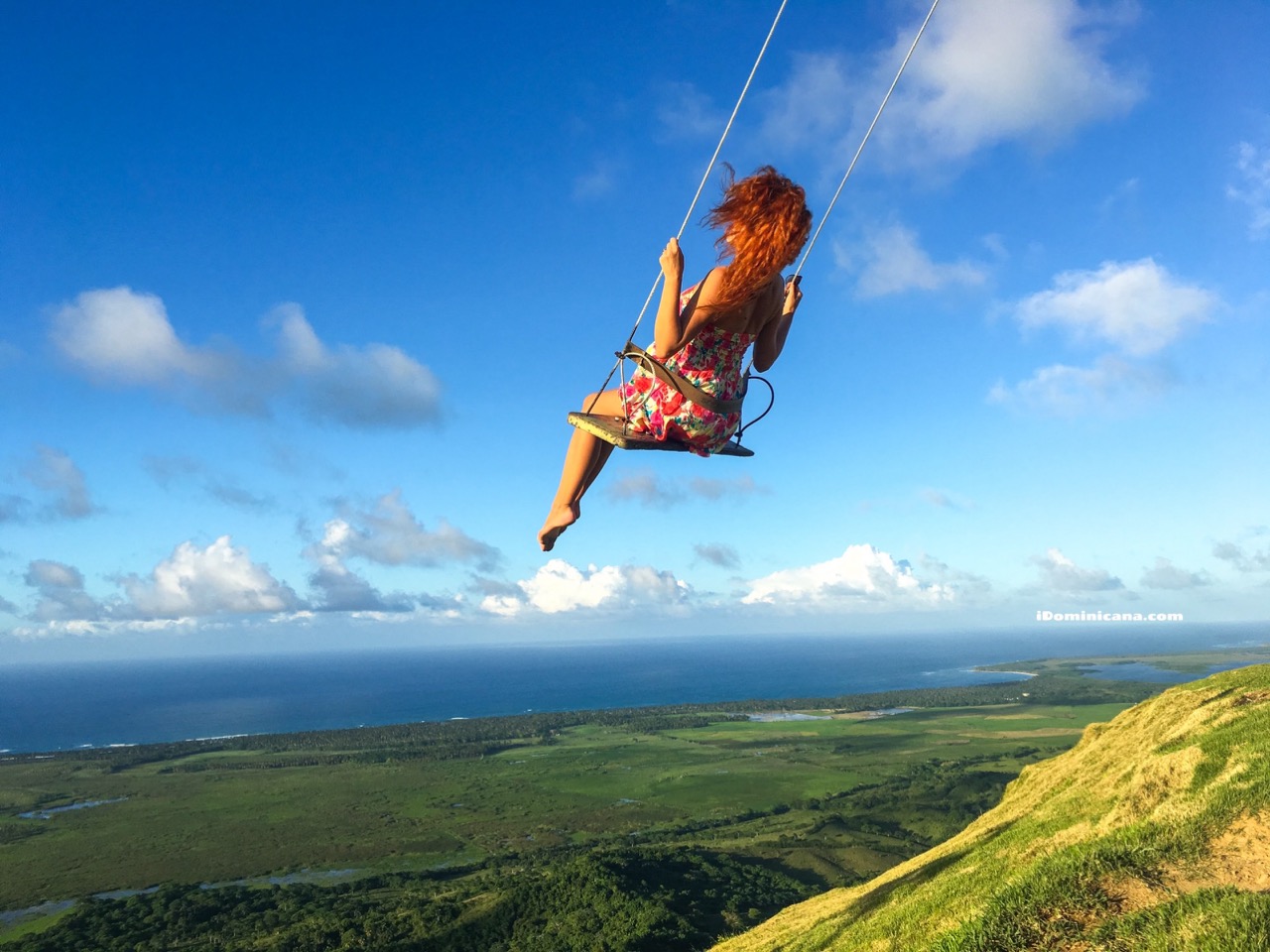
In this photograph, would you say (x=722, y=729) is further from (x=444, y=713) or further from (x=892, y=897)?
(x=892, y=897)

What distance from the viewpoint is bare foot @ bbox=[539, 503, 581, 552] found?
15.0 ft

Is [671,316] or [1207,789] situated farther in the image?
[1207,789]

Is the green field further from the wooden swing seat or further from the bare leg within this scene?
the wooden swing seat

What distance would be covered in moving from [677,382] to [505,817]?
84.9 metres

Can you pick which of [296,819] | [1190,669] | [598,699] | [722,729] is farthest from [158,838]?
[1190,669]

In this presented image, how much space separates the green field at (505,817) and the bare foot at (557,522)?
4148 cm

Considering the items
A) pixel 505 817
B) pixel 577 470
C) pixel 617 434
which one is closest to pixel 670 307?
pixel 617 434

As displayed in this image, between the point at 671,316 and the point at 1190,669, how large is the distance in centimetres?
22905

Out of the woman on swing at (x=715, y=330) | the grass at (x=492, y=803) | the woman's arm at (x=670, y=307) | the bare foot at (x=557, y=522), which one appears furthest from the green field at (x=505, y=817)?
the woman's arm at (x=670, y=307)

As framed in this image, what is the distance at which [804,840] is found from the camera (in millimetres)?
64688

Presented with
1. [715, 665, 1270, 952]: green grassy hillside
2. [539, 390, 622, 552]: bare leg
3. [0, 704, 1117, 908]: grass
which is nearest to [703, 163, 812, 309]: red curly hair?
[539, 390, 622, 552]: bare leg

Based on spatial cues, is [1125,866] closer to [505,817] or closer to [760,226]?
[760,226]

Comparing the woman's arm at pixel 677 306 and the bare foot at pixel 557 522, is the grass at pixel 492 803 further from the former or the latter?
the woman's arm at pixel 677 306

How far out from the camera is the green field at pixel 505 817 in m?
49.9
